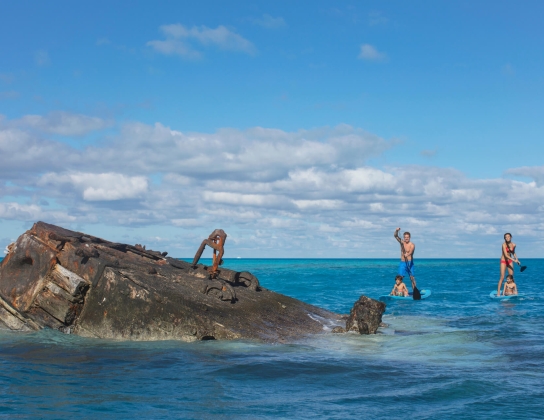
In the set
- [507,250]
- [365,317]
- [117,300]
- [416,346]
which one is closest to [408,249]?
[507,250]

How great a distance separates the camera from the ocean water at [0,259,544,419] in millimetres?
5529

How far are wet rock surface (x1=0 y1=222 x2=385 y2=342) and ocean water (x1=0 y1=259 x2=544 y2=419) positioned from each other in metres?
0.29

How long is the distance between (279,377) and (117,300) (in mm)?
3349

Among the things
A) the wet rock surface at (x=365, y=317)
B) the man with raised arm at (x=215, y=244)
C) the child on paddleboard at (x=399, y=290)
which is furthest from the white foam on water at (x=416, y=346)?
the child on paddleboard at (x=399, y=290)

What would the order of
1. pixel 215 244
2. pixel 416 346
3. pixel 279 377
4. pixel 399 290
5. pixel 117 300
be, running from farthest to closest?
pixel 399 290 → pixel 215 244 → pixel 416 346 → pixel 117 300 → pixel 279 377

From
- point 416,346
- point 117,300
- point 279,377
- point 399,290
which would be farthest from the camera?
point 399,290

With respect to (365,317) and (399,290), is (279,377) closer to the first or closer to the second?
(365,317)

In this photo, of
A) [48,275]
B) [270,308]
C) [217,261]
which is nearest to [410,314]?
[270,308]

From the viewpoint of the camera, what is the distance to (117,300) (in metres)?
8.84

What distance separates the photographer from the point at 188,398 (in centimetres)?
593

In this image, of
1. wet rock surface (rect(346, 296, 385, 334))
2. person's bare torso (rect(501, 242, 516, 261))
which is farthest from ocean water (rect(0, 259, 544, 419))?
person's bare torso (rect(501, 242, 516, 261))

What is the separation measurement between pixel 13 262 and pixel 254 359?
5010mm

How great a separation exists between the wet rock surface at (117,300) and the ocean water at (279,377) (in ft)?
0.94

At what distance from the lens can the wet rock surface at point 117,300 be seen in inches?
344
